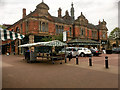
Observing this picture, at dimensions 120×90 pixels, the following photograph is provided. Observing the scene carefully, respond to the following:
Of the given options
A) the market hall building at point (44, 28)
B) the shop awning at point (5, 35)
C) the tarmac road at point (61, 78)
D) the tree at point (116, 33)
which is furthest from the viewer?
the tree at point (116, 33)

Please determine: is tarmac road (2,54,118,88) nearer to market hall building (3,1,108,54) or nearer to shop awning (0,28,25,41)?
shop awning (0,28,25,41)

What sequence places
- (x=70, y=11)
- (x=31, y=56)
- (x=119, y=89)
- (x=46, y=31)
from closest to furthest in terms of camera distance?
(x=119, y=89) → (x=31, y=56) → (x=46, y=31) → (x=70, y=11)

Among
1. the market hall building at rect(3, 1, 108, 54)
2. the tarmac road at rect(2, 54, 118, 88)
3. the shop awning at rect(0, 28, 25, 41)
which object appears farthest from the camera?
the market hall building at rect(3, 1, 108, 54)

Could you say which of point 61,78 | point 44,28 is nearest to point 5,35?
point 61,78

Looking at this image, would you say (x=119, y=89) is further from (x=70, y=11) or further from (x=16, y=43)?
(x=70, y=11)

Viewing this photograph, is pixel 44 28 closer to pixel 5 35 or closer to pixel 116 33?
pixel 5 35

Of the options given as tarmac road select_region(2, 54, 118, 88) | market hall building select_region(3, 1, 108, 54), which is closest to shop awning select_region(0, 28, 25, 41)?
tarmac road select_region(2, 54, 118, 88)

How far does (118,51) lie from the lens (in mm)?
27094

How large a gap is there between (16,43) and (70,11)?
2714 centimetres

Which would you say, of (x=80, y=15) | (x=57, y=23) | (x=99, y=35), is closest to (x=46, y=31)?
(x=57, y=23)

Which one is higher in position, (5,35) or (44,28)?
(44,28)

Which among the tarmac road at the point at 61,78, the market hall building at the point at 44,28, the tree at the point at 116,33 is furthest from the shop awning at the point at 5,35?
the tree at the point at 116,33

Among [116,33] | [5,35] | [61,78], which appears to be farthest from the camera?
[116,33]

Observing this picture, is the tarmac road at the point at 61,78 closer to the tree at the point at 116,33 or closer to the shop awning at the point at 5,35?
the shop awning at the point at 5,35
